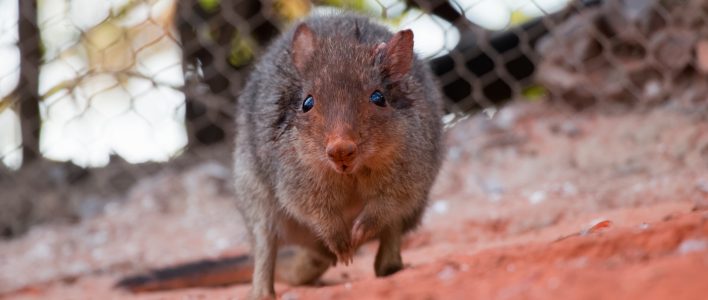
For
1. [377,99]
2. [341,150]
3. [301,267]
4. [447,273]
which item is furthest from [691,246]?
[301,267]

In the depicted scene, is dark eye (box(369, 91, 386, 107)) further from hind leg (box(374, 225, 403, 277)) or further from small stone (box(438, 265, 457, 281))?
small stone (box(438, 265, 457, 281))

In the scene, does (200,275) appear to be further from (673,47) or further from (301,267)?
(673,47)

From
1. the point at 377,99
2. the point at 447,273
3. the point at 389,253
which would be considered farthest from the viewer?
the point at 389,253

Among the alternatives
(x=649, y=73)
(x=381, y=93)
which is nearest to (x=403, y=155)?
(x=381, y=93)

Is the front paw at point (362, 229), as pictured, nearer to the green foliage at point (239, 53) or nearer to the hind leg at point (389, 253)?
the hind leg at point (389, 253)

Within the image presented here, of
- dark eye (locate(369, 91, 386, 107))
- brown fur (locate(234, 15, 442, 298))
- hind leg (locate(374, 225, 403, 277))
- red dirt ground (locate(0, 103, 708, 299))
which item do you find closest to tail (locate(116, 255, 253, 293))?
red dirt ground (locate(0, 103, 708, 299))

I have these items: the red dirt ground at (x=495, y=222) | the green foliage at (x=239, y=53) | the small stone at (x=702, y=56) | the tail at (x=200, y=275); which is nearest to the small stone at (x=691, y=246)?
the red dirt ground at (x=495, y=222)
